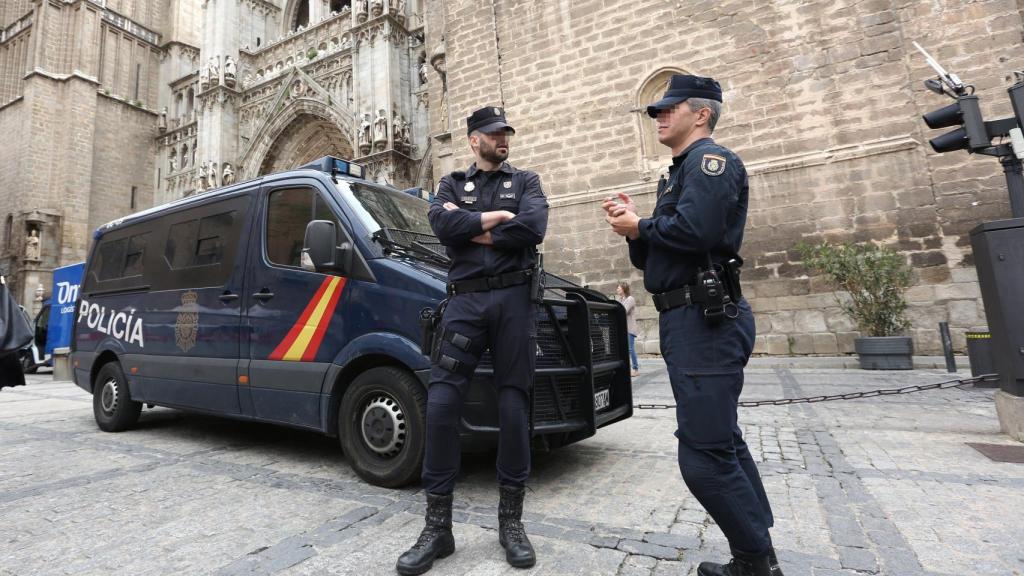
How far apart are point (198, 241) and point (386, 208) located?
1928 millimetres

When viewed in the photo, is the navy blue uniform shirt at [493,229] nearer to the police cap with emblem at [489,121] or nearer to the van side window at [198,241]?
the police cap with emblem at [489,121]

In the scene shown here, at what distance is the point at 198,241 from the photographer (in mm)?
4270

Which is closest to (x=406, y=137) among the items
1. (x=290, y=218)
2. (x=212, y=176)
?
(x=212, y=176)

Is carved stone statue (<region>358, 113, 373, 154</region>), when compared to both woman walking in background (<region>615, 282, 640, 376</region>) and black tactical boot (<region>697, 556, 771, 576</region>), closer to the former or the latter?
woman walking in background (<region>615, 282, 640, 376</region>)

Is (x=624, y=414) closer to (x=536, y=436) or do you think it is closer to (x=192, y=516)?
(x=536, y=436)

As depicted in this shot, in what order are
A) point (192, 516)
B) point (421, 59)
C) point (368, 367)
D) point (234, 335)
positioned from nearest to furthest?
point (192, 516) < point (368, 367) < point (234, 335) < point (421, 59)

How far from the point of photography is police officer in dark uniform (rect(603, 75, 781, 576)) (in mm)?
1620

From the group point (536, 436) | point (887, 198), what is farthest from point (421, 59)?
point (536, 436)

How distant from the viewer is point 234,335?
148 inches

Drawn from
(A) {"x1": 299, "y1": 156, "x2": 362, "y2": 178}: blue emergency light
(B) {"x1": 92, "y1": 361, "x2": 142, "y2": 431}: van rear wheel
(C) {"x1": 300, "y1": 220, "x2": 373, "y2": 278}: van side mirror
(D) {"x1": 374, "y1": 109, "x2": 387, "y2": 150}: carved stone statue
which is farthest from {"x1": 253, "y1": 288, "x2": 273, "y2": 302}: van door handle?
(D) {"x1": 374, "y1": 109, "x2": 387, "y2": 150}: carved stone statue

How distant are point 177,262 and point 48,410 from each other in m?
4.38

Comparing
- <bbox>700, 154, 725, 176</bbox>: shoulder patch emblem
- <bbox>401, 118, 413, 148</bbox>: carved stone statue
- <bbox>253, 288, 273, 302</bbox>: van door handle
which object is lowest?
<bbox>253, 288, 273, 302</bbox>: van door handle

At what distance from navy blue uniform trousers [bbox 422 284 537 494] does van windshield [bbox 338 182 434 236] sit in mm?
1407

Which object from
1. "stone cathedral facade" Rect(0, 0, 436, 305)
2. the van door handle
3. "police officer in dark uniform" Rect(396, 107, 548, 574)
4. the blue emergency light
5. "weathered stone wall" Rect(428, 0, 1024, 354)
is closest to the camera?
"police officer in dark uniform" Rect(396, 107, 548, 574)
